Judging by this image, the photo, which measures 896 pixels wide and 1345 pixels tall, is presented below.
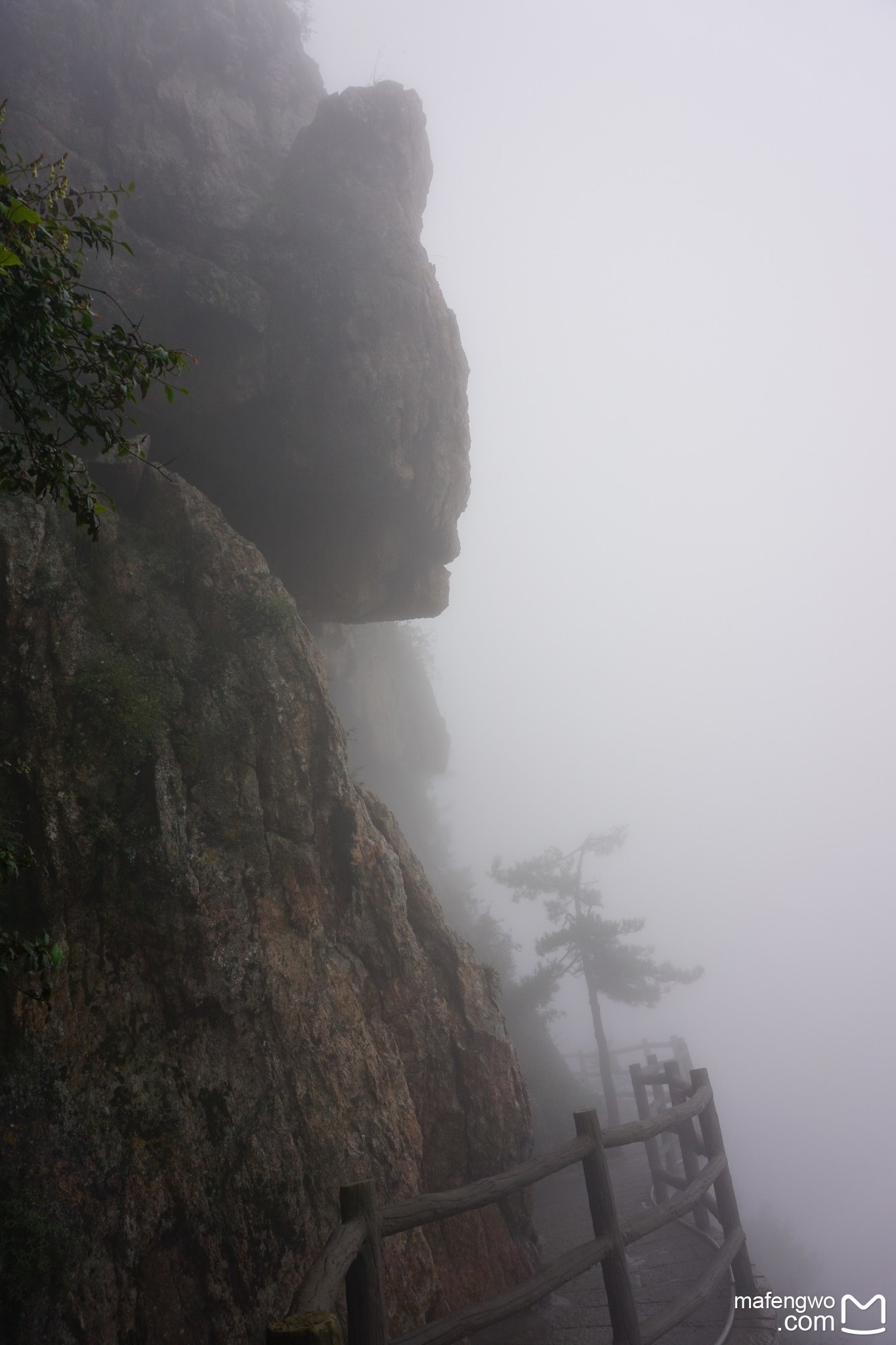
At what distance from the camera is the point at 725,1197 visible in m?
8.99

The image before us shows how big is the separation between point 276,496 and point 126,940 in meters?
11.3

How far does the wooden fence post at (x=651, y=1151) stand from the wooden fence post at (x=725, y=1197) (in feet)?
4.29

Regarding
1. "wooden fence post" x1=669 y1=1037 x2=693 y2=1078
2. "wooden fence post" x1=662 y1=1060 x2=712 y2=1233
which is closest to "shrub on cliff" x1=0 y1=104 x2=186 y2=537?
"wooden fence post" x1=662 y1=1060 x2=712 y2=1233

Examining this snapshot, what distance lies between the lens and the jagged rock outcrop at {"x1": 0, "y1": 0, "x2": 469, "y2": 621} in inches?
575

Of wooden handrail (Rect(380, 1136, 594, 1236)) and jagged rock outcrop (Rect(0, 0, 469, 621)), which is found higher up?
jagged rock outcrop (Rect(0, 0, 469, 621))

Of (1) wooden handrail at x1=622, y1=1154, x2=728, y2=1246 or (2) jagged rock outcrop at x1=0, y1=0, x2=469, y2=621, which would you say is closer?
(1) wooden handrail at x1=622, y1=1154, x2=728, y2=1246

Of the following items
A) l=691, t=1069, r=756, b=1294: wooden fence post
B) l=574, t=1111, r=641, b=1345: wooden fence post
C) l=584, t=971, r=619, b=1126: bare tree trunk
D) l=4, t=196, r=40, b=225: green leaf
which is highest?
l=4, t=196, r=40, b=225: green leaf

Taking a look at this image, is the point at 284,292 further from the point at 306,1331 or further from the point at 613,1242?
the point at 613,1242

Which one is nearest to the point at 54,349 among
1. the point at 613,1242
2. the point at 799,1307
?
the point at 613,1242

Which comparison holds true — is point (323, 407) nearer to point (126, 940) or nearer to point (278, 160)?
point (278, 160)

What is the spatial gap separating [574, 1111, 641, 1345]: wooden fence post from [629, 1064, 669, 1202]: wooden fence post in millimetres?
4393

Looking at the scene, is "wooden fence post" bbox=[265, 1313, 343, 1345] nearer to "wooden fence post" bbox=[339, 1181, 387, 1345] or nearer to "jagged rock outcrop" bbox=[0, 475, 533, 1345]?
"wooden fence post" bbox=[339, 1181, 387, 1345]

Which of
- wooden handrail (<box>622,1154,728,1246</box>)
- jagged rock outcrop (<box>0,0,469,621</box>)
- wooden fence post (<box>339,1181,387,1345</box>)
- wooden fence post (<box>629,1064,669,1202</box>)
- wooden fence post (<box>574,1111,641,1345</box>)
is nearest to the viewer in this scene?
wooden fence post (<box>339,1181,387,1345</box>)

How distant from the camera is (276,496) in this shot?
1591cm
